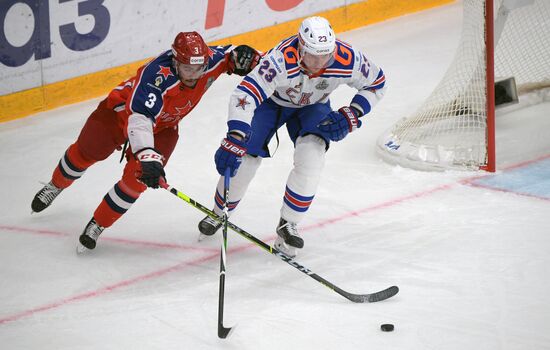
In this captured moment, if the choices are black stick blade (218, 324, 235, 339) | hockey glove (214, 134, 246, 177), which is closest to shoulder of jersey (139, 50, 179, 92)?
hockey glove (214, 134, 246, 177)

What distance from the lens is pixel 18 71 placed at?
6.02 meters

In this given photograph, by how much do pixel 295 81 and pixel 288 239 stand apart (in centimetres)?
70

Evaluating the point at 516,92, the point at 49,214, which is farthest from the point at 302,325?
the point at 516,92

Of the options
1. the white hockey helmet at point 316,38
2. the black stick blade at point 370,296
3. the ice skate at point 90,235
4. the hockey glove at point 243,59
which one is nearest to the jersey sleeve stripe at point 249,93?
the white hockey helmet at point 316,38

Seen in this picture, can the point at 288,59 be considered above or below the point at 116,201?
above

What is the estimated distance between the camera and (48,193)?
4656 mm

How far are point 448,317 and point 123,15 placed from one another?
3.78 m

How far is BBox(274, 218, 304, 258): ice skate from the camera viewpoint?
4.02 metres

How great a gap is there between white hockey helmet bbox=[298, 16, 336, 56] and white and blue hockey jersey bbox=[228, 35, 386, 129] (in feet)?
0.45

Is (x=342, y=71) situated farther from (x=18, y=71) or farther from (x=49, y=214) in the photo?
(x=18, y=71)

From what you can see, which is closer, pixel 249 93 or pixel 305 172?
pixel 249 93

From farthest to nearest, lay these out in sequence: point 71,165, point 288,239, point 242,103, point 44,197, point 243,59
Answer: point 44,197 → point 71,165 → point 243,59 → point 288,239 → point 242,103

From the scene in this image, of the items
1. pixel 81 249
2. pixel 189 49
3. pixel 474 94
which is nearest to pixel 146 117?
pixel 189 49

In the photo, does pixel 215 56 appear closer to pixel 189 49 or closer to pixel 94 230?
pixel 189 49
